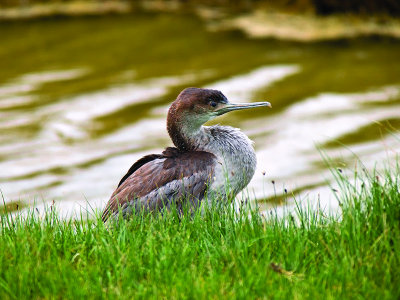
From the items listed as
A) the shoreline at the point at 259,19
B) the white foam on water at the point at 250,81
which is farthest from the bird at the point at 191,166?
the shoreline at the point at 259,19

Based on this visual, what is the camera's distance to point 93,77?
33.0ft

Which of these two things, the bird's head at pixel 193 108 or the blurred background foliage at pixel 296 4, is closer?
the bird's head at pixel 193 108

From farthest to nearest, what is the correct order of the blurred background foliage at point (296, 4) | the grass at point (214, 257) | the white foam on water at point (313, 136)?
the blurred background foliage at point (296, 4), the white foam on water at point (313, 136), the grass at point (214, 257)

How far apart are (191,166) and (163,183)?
216mm

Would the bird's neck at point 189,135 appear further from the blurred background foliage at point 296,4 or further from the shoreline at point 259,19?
the blurred background foliage at point 296,4

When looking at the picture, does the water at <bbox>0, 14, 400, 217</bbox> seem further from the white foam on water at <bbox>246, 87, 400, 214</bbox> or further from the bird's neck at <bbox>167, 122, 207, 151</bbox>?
the bird's neck at <bbox>167, 122, 207, 151</bbox>

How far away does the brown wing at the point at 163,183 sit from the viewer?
15.4 ft

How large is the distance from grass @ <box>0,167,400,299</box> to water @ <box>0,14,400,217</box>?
221 centimetres

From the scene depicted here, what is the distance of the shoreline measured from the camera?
426 inches

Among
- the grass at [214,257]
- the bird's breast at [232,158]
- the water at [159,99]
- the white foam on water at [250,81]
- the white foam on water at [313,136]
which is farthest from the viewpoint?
the white foam on water at [250,81]

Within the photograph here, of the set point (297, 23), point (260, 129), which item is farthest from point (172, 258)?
point (297, 23)

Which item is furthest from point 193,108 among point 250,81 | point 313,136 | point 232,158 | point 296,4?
point 296,4

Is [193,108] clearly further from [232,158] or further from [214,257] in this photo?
[214,257]

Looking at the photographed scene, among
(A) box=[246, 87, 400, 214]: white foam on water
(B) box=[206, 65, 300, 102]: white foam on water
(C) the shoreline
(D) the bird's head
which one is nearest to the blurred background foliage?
(C) the shoreline
